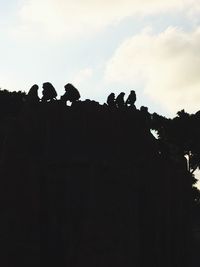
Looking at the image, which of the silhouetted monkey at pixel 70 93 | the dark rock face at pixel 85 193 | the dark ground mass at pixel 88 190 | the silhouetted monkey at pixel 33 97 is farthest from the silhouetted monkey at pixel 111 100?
the silhouetted monkey at pixel 33 97

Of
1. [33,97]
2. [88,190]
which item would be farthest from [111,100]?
[88,190]

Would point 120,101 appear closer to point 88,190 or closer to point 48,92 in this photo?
point 48,92

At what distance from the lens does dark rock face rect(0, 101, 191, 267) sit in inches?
605

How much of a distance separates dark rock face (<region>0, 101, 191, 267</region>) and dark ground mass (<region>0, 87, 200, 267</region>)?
1.1 inches

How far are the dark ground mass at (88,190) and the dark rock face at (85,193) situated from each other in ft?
0.09

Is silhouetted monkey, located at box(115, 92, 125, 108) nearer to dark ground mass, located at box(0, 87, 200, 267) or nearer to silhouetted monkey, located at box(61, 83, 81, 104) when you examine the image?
dark ground mass, located at box(0, 87, 200, 267)

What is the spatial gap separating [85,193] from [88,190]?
4.7 inches

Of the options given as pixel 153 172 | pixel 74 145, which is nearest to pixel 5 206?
pixel 74 145

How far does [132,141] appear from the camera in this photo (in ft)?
60.6

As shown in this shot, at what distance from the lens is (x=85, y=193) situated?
52.0 feet

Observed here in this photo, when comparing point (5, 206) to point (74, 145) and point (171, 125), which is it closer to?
point (74, 145)

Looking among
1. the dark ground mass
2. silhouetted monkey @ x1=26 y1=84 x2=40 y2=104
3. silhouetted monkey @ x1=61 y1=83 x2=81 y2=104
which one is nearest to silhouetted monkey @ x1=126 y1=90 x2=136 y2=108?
the dark ground mass

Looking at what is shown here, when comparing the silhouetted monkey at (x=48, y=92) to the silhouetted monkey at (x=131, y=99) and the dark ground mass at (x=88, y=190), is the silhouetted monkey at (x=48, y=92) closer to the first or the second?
the dark ground mass at (x=88, y=190)

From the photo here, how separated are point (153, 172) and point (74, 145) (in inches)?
103
